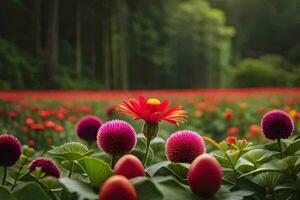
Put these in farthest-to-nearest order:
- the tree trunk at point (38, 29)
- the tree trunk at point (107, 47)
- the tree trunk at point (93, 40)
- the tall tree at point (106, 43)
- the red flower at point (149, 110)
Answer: the tree trunk at point (107, 47), the tall tree at point (106, 43), the tree trunk at point (93, 40), the tree trunk at point (38, 29), the red flower at point (149, 110)

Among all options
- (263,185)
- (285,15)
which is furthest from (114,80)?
(263,185)

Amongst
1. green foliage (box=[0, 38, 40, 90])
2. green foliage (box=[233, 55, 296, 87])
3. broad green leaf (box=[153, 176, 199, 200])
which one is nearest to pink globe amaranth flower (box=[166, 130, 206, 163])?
broad green leaf (box=[153, 176, 199, 200])

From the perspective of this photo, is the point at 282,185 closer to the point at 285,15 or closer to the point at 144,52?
the point at 144,52

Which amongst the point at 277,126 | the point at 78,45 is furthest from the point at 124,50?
the point at 277,126

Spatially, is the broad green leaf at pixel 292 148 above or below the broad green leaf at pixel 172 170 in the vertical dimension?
above

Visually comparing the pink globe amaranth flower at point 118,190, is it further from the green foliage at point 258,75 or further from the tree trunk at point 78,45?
the green foliage at point 258,75

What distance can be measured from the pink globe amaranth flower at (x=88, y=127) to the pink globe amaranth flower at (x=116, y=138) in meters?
0.36

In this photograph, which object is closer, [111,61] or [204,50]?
[111,61]

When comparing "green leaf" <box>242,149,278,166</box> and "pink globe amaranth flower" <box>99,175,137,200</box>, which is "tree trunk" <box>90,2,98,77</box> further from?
"pink globe amaranth flower" <box>99,175,137,200</box>

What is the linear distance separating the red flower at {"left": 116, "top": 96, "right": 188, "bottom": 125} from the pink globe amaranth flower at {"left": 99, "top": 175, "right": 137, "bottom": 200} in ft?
0.71

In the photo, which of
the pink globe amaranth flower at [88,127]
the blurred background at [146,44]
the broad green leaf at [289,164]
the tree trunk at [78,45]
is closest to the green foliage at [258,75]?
the blurred background at [146,44]

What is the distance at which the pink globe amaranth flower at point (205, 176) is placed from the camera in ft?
1.79

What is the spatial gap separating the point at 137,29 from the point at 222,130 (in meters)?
7.78

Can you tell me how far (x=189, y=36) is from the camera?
51.9 ft
